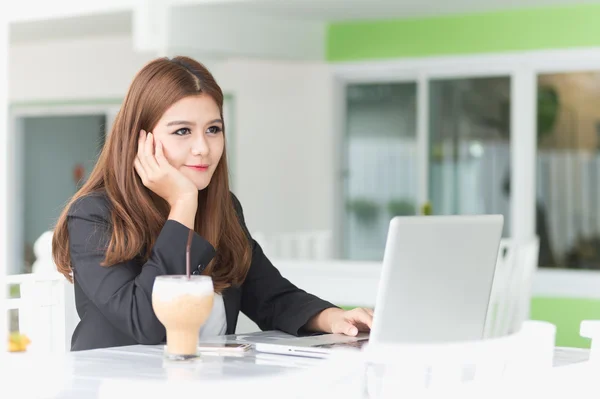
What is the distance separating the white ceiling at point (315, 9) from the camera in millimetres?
5727

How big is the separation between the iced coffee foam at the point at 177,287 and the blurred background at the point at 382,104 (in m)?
3.87

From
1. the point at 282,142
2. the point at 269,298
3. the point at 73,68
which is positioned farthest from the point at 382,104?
the point at 269,298

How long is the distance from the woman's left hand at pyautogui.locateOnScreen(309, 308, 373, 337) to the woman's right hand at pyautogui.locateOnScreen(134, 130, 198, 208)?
36 centimetres

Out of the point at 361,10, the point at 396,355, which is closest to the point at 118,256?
the point at 396,355

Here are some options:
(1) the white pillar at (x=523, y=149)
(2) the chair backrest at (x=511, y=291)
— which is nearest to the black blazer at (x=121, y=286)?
(2) the chair backrest at (x=511, y=291)

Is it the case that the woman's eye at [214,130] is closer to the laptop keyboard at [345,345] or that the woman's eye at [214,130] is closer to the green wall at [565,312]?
the laptop keyboard at [345,345]

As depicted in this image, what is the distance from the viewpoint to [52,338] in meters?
2.24

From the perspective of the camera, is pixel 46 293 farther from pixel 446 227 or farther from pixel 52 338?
pixel 446 227

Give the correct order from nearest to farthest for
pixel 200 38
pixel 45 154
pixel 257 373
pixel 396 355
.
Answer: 1. pixel 396 355
2. pixel 257 373
3. pixel 200 38
4. pixel 45 154

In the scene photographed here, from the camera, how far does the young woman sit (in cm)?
187

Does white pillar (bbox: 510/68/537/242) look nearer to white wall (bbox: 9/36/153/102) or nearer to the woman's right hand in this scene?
white wall (bbox: 9/36/153/102)

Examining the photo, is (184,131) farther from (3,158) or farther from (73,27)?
(73,27)

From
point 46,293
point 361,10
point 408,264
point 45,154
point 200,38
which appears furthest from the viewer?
point 45,154

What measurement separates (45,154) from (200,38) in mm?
3392
